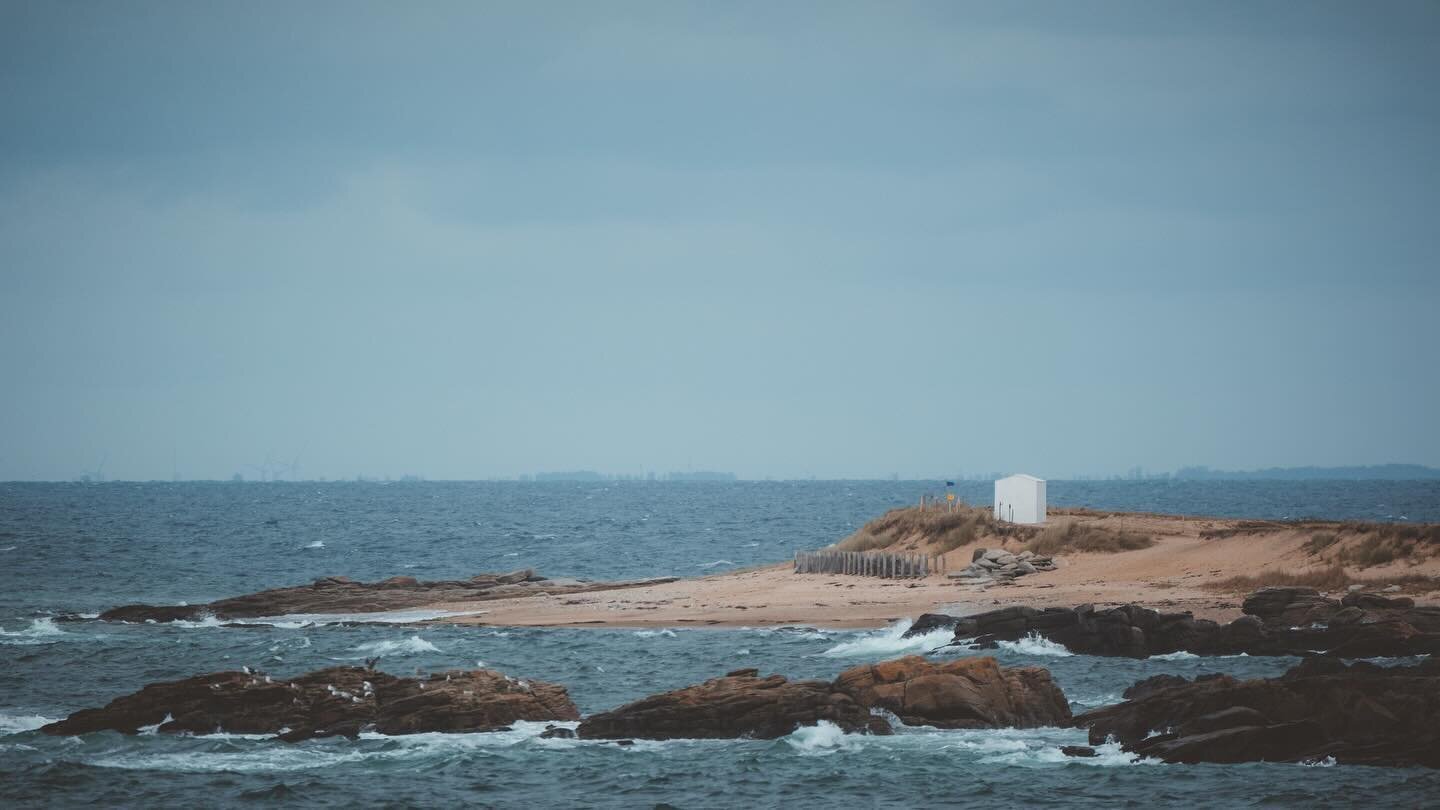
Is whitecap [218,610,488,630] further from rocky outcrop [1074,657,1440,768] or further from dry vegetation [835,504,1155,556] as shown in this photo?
rocky outcrop [1074,657,1440,768]

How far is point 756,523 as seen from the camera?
140625mm

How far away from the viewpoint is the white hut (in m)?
61.7

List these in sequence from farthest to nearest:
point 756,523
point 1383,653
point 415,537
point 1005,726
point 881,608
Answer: point 756,523, point 415,537, point 881,608, point 1383,653, point 1005,726

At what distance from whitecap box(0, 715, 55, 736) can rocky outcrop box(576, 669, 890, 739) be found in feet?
41.4

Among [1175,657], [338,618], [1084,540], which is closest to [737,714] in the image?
[1175,657]

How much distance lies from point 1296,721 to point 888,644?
51.9 feet

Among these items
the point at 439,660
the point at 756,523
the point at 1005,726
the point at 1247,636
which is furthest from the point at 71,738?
the point at 756,523

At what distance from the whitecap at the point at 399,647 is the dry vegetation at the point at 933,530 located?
74.8 feet

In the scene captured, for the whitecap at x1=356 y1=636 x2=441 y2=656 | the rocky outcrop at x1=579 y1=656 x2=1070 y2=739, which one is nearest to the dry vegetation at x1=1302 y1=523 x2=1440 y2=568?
the rocky outcrop at x1=579 y1=656 x2=1070 y2=739

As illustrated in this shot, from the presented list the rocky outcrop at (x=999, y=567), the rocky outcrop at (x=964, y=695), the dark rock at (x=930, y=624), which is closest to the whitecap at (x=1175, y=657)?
the dark rock at (x=930, y=624)

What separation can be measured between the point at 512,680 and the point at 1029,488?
3370 cm

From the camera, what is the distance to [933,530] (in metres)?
61.9

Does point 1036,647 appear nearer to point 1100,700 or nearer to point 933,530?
point 1100,700

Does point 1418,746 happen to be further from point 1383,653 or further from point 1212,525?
point 1212,525
